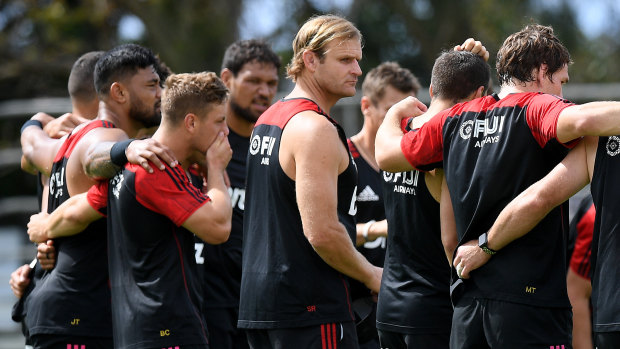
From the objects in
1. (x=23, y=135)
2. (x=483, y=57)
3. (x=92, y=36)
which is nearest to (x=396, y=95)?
(x=483, y=57)

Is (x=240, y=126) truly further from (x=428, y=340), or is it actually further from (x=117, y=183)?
(x=428, y=340)

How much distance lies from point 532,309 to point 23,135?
164 inches

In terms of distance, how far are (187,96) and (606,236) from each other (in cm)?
244

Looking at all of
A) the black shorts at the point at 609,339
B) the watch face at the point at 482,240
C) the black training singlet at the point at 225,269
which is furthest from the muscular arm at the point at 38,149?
the black shorts at the point at 609,339

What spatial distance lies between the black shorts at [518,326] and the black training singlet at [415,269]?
524 mm

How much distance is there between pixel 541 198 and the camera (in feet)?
13.8

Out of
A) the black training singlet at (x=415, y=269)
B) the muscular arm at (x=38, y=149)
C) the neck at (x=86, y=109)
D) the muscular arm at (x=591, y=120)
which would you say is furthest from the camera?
the neck at (x=86, y=109)

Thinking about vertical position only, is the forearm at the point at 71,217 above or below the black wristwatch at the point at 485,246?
above

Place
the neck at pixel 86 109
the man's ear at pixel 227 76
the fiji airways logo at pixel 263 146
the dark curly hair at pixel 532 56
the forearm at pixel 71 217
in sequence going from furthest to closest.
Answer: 1. the man's ear at pixel 227 76
2. the neck at pixel 86 109
3. the forearm at pixel 71 217
4. the fiji airways logo at pixel 263 146
5. the dark curly hair at pixel 532 56

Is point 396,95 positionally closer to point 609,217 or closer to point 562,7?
point 609,217

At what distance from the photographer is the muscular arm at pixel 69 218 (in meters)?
5.23

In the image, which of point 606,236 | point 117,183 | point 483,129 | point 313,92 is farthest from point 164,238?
point 606,236

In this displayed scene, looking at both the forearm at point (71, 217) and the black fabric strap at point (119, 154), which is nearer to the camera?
the black fabric strap at point (119, 154)

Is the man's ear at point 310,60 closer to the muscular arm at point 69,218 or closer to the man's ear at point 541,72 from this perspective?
the man's ear at point 541,72
